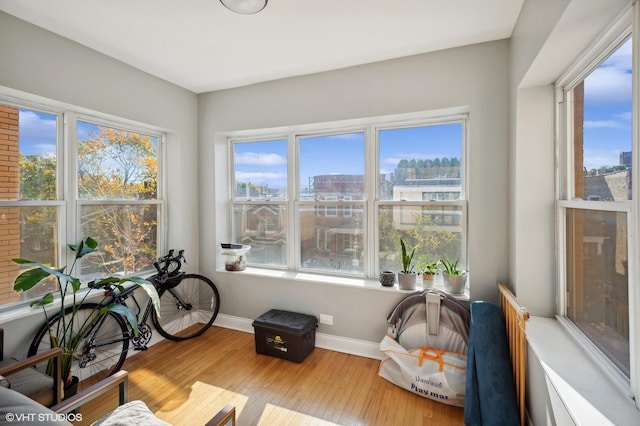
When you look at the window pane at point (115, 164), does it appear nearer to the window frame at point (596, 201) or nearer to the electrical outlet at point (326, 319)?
the electrical outlet at point (326, 319)

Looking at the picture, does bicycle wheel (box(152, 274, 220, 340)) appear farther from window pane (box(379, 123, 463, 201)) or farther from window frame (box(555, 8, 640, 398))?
window frame (box(555, 8, 640, 398))

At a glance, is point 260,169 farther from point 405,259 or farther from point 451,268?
point 451,268

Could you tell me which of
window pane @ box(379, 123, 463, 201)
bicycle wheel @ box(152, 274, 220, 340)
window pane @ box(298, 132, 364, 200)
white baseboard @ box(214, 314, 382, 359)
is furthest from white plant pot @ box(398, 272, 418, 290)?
bicycle wheel @ box(152, 274, 220, 340)

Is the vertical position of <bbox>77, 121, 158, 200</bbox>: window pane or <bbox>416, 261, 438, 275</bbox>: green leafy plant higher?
<bbox>77, 121, 158, 200</bbox>: window pane

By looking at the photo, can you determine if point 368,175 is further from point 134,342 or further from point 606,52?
point 134,342

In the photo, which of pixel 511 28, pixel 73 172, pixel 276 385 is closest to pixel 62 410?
pixel 276 385

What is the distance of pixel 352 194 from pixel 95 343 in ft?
8.56

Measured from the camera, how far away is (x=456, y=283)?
2.34 m

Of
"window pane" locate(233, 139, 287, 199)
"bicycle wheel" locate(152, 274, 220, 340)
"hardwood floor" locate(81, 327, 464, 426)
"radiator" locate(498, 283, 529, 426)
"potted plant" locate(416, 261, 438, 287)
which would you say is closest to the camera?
"radiator" locate(498, 283, 529, 426)

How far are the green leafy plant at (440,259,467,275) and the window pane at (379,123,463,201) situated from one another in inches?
22.9

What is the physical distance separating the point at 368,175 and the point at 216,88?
6.51 ft

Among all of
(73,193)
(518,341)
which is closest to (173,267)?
(73,193)

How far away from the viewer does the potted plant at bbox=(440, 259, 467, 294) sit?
7.66ft

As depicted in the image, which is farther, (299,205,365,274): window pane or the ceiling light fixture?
(299,205,365,274): window pane
